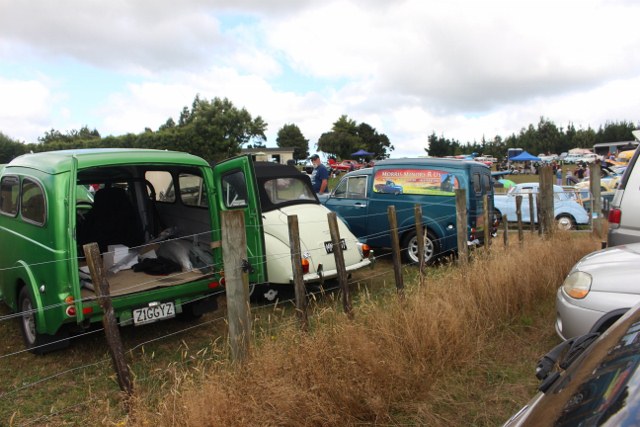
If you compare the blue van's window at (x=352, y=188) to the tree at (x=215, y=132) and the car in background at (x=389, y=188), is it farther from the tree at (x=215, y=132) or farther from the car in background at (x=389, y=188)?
the tree at (x=215, y=132)

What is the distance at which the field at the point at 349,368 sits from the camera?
2.80 meters

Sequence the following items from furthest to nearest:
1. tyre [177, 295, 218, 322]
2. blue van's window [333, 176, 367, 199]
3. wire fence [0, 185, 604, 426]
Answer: blue van's window [333, 176, 367, 199] < tyre [177, 295, 218, 322] < wire fence [0, 185, 604, 426]

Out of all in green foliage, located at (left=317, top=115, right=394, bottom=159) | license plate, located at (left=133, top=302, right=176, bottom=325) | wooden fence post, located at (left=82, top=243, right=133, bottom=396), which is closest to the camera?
wooden fence post, located at (left=82, top=243, right=133, bottom=396)

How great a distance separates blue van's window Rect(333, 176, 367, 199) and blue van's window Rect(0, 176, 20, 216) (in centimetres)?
602

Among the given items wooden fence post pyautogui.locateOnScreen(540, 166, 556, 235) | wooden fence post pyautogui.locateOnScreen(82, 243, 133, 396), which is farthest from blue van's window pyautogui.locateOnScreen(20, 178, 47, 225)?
wooden fence post pyautogui.locateOnScreen(540, 166, 556, 235)

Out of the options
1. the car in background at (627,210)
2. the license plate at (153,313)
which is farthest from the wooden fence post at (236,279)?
the car in background at (627,210)

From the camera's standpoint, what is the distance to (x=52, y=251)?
4.14 meters

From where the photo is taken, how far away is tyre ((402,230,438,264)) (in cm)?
862

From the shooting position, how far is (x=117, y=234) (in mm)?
6367

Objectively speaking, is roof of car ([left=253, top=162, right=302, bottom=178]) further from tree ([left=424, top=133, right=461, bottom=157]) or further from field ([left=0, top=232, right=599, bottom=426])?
tree ([left=424, top=133, right=461, bottom=157])

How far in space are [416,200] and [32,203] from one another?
20.7 feet

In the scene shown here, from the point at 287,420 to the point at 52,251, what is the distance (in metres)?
2.76

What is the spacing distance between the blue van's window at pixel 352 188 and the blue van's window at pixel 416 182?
1.13ft

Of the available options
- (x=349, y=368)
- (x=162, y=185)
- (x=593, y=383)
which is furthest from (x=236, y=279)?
(x=162, y=185)
